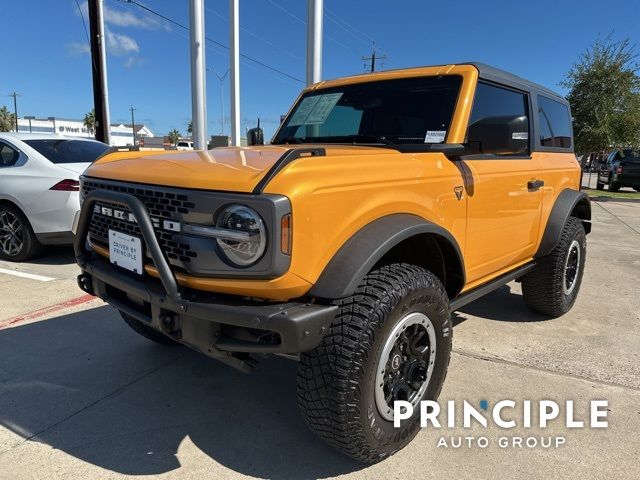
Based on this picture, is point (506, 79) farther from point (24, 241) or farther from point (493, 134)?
point (24, 241)

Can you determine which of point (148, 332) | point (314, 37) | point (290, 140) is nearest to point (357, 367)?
point (148, 332)

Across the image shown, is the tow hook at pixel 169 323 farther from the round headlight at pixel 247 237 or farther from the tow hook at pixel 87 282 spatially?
the tow hook at pixel 87 282

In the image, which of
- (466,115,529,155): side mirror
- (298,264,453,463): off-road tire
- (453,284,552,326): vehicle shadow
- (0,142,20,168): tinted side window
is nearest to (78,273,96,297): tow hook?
(298,264,453,463): off-road tire

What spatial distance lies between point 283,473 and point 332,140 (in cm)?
207

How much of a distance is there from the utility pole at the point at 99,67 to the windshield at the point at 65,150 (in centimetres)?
754

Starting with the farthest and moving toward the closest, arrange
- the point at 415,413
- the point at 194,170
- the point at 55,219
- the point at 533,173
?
the point at 55,219 → the point at 533,173 → the point at 415,413 → the point at 194,170

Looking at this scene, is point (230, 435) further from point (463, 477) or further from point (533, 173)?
point (533, 173)

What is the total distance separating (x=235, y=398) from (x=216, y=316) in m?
1.21

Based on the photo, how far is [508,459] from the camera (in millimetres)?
2355

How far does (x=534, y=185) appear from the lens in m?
3.54

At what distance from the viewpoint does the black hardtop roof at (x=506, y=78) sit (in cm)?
316

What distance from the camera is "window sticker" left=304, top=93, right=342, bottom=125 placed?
3504mm

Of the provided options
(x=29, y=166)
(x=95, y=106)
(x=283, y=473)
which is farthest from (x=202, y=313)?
(x=95, y=106)

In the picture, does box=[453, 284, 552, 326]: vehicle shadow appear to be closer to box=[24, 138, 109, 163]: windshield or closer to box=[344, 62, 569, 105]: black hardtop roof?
box=[344, 62, 569, 105]: black hardtop roof
